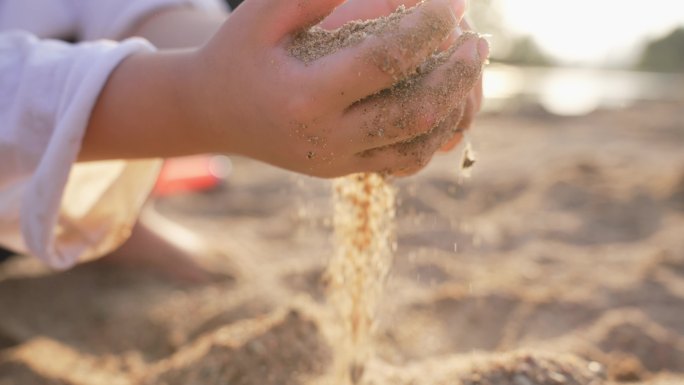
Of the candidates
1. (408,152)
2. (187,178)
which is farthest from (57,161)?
(187,178)

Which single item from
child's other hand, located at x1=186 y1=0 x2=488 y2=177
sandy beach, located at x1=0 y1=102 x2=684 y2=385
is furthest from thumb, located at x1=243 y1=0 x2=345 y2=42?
sandy beach, located at x1=0 y1=102 x2=684 y2=385

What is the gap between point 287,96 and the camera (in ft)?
2.57

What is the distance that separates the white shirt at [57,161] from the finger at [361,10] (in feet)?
1.12

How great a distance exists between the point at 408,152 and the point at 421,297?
2.87 feet

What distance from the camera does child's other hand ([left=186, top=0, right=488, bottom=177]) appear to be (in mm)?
736

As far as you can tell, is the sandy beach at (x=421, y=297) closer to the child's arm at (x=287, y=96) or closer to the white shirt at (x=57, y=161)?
the white shirt at (x=57, y=161)

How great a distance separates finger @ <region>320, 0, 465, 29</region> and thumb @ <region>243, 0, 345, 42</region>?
0.06 metres

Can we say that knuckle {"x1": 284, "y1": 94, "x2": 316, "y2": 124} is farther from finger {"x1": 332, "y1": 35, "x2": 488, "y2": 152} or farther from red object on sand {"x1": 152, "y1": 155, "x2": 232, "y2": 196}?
red object on sand {"x1": 152, "y1": 155, "x2": 232, "y2": 196}

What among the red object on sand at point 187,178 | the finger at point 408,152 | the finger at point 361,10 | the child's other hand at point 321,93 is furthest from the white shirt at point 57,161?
the red object on sand at point 187,178

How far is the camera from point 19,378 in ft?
4.30

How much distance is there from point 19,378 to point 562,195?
1.90m

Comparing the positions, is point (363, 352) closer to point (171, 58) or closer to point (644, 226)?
point (171, 58)

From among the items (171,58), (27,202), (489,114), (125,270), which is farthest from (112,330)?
(489,114)

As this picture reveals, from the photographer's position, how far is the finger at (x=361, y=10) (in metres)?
0.87
